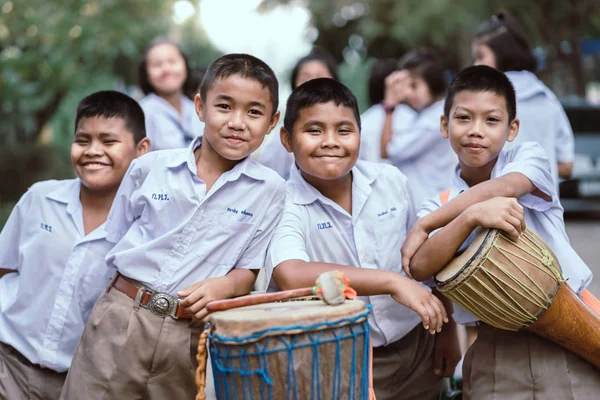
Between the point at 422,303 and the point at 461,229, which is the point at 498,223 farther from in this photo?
the point at 422,303

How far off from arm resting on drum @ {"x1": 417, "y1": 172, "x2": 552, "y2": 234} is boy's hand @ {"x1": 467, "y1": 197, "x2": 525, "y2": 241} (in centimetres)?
15

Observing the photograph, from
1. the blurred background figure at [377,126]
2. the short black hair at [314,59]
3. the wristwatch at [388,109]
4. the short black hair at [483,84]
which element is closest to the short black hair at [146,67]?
the short black hair at [314,59]

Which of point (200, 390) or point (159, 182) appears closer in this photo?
point (200, 390)

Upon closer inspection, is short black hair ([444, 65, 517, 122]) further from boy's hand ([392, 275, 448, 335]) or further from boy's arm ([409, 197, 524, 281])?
boy's hand ([392, 275, 448, 335])

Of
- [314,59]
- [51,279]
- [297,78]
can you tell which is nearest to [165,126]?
[297,78]

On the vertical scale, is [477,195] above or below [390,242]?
above

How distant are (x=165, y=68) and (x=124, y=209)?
107 inches

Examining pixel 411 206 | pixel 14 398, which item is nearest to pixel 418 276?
pixel 411 206

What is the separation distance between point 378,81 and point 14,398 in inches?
152

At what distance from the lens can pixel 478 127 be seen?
3338 millimetres

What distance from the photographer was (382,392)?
136 inches

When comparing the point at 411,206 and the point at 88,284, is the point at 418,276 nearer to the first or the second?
the point at 411,206

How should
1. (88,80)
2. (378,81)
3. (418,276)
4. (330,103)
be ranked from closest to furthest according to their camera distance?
(418,276), (330,103), (378,81), (88,80)

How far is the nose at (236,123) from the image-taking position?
3139 mm
